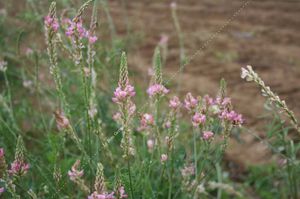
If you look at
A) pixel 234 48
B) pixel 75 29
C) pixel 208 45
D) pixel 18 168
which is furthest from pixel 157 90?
pixel 208 45

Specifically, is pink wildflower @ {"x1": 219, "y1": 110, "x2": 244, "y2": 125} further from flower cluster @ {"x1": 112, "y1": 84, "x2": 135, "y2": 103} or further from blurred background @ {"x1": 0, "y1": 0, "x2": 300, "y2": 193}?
blurred background @ {"x1": 0, "y1": 0, "x2": 300, "y2": 193}

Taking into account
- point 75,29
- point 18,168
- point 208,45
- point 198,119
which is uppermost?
point 75,29

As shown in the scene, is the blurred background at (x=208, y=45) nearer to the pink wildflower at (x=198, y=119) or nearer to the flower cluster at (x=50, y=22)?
the flower cluster at (x=50, y=22)

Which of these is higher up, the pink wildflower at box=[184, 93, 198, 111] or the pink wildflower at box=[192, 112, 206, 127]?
the pink wildflower at box=[184, 93, 198, 111]

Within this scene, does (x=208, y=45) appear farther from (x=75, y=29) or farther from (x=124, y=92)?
(x=124, y=92)

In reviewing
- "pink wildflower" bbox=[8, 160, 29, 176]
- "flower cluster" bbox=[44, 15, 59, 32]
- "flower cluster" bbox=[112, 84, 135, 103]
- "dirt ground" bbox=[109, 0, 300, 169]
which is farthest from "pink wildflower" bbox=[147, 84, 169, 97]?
"dirt ground" bbox=[109, 0, 300, 169]

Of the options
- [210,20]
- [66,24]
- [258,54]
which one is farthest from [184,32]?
[66,24]

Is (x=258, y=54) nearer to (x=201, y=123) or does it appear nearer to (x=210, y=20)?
(x=210, y=20)
